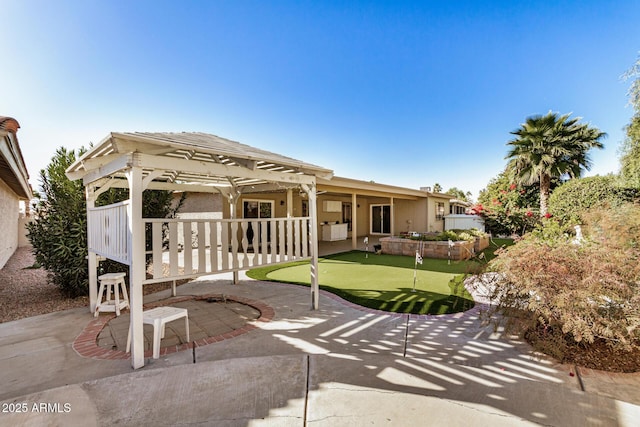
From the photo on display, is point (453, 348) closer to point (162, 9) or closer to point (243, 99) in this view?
point (162, 9)

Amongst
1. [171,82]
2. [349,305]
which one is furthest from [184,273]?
[171,82]

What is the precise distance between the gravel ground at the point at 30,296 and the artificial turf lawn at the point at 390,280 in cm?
387

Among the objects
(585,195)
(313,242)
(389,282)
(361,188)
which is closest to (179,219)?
(313,242)

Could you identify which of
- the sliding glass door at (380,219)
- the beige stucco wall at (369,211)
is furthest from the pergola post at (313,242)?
the sliding glass door at (380,219)

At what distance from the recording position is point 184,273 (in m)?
3.67

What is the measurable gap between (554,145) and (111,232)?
18.2m

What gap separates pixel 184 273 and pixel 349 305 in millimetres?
3043

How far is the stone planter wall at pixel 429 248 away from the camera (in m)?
10.6

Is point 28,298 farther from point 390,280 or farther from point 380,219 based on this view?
point 380,219

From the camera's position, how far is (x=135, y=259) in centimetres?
312

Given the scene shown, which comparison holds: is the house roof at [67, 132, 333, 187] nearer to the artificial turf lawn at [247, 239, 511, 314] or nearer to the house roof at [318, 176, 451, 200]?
the artificial turf lawn at [247, 239, 511, 314]

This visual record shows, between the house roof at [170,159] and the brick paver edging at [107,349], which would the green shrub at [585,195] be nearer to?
the house roof at [170,159]

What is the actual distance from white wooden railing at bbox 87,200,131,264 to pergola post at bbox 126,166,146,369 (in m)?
0.13

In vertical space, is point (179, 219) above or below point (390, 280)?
above
